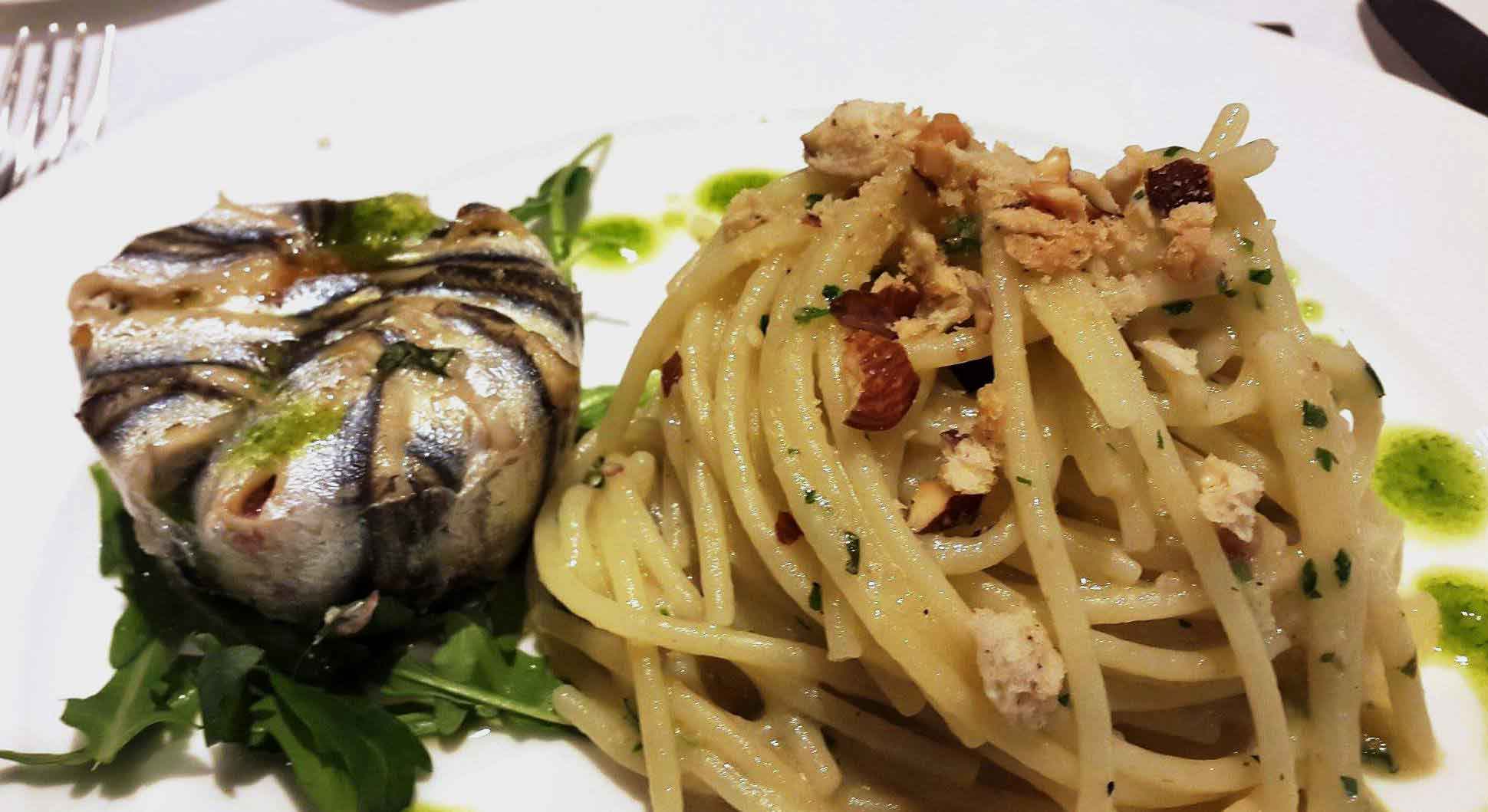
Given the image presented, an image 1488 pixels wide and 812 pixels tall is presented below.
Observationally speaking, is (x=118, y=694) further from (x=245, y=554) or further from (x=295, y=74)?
(x=295, y=74)

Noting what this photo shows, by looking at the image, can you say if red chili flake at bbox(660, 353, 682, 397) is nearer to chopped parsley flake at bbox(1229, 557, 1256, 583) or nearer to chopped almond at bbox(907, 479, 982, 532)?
chopped almond at bbox(907, 479, 982, 532)

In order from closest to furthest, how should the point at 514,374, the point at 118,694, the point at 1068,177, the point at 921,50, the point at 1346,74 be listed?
1. the point at 1068,177
2. the point at 118,694
3. the point at 514,374
4. the point at 1346,74
5. the point at 921,50

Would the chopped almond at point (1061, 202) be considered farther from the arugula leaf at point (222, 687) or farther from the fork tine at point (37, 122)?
the fork tine at point (37, 122)

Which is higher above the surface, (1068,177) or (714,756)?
(1068,177)

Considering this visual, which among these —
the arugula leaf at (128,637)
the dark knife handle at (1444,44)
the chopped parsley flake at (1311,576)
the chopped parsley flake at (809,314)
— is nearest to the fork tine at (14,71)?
the arugula leaf at (128,637)

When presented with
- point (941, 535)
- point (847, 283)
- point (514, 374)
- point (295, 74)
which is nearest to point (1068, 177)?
point (847, 283)

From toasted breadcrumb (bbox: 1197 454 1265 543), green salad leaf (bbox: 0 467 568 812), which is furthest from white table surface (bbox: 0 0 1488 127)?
toasted breadcrumb (bbox: 1197 454 1265 543)

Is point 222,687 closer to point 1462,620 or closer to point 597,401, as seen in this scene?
point 597,401
